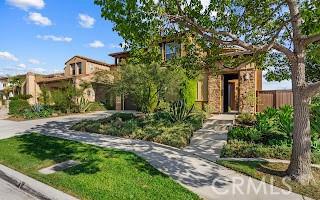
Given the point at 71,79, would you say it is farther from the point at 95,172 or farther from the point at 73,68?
the point at 95,172

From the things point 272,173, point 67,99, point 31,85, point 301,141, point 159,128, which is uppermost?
point 31,85

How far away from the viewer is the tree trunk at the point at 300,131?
6.38 metres

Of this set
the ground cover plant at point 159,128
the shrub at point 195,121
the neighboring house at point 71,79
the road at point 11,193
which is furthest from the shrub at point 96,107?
the road at point 11,193

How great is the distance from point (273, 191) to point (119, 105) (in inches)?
862

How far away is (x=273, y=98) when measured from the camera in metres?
17.9

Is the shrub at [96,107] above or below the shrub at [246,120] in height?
above

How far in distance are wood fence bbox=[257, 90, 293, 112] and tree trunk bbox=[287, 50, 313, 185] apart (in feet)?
38.1

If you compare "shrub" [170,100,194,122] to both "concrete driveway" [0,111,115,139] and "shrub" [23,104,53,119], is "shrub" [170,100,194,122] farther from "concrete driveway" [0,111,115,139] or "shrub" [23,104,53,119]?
"shrub" [23,104,53,119]

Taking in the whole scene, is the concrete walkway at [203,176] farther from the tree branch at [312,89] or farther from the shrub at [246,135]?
the shrub at [246,135]

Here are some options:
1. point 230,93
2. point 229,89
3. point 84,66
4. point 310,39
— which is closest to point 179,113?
point 310,39

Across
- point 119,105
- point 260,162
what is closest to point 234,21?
point 260,162

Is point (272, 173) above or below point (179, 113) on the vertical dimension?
below

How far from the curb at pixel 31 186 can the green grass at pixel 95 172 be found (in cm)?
16

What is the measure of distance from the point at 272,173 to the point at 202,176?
1.72 m
